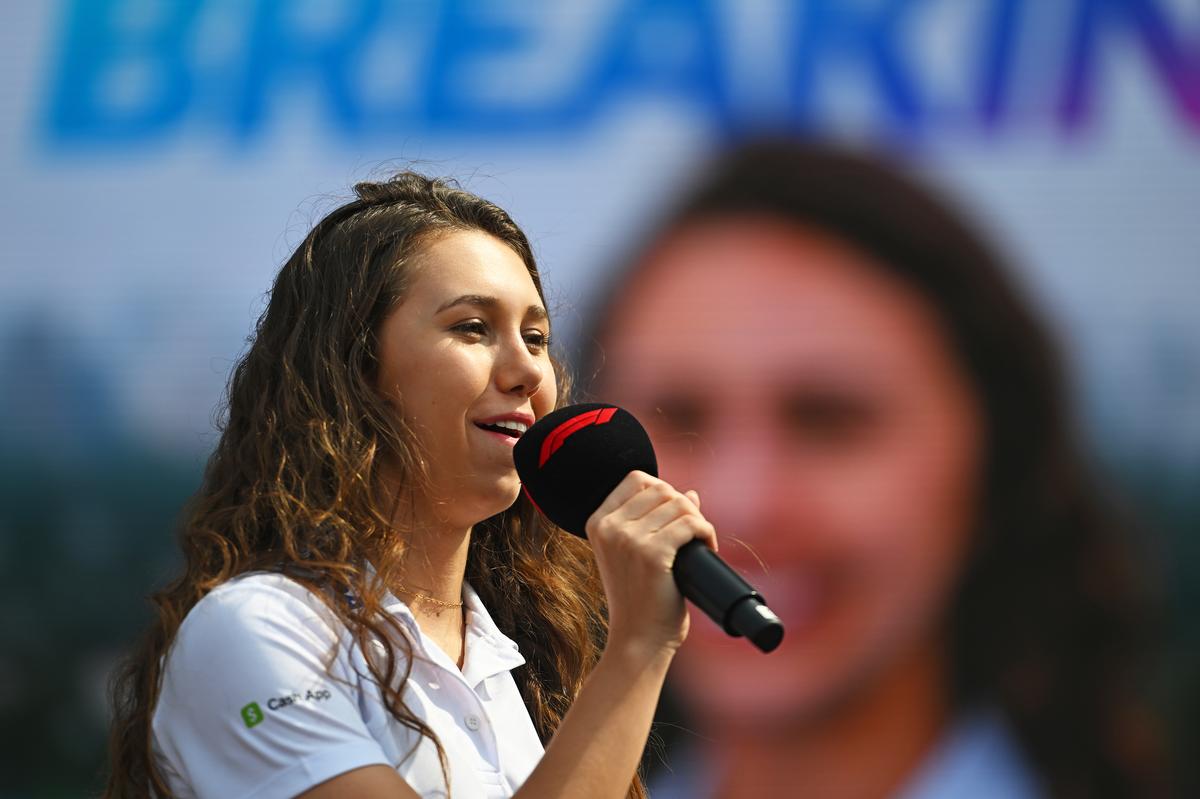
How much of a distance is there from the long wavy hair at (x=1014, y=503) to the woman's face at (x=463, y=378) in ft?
8.38

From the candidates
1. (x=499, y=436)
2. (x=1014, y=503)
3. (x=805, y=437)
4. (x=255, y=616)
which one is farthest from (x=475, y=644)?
(x=1014, y=503)

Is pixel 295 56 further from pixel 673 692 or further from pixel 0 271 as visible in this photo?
pixel 673 692

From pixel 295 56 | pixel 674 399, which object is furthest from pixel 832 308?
pixel 295 56

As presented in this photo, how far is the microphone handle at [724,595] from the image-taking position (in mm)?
1336

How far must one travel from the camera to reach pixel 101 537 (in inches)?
189

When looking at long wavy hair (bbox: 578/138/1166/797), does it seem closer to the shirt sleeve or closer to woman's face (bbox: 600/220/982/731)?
woman's face (bbox: 600/220/982/731)

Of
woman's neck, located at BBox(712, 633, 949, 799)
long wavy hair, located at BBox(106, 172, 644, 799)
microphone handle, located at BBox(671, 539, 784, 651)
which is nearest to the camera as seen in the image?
microphone handle, located at BBox(671, 539, 784, 651)

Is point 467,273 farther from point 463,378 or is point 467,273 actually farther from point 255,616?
point 255,616

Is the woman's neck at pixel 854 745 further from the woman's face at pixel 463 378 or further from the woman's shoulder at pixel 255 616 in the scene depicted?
the woman's shoulder at pixel 255 616

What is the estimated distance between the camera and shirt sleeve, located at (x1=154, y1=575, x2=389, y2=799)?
4.75 ft

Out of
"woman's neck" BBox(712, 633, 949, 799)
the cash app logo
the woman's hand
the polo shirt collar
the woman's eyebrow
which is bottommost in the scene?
"woman's neck" BBox(712, 633, 949, 799)

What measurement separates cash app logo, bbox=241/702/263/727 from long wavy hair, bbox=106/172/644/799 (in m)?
0.17

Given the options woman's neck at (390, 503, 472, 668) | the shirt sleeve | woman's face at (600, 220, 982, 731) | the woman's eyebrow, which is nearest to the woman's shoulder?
the shirt sleeve

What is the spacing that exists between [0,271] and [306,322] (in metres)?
3.56
